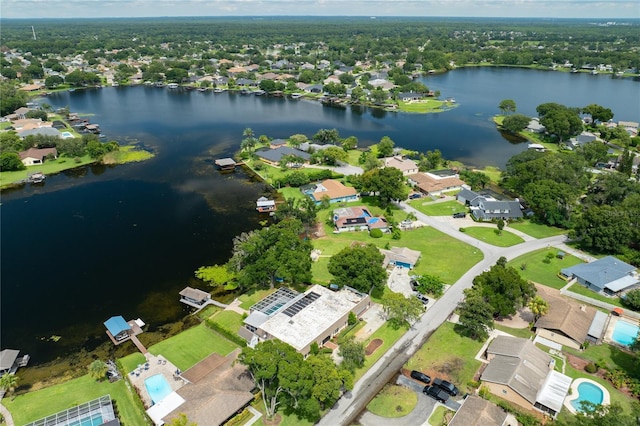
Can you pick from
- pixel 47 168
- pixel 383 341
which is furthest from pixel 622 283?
pixel 47 168

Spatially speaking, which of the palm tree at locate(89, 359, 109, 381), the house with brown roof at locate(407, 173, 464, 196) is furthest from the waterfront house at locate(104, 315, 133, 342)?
the house with brown roof at locate(407, 173, 464, 196)

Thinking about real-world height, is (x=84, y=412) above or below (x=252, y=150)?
below

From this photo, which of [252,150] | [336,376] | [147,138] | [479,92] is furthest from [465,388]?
[479,92]

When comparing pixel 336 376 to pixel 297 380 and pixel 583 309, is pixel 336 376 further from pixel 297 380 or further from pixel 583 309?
pixel 583 309

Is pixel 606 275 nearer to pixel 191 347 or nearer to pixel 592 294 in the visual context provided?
pixel 592 294

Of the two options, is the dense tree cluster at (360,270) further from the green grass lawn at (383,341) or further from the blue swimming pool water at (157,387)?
the blue swimming pool water at (157,387)

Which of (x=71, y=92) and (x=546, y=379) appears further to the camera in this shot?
(x=71, y=92)
